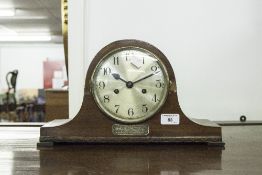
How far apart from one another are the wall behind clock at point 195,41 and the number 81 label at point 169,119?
402mm

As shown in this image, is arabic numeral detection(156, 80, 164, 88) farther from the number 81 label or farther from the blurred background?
the blurred background

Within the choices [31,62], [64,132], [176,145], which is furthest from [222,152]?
[31,62]

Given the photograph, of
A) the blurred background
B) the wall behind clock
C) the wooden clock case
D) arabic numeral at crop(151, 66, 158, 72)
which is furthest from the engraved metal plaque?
the blurred background

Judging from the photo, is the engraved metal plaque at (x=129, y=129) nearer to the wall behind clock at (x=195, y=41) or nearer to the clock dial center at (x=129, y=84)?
the clock dial center at (x=129, y=84)

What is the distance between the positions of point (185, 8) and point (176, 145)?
21.0 inches

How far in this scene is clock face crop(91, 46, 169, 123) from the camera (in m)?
0.73

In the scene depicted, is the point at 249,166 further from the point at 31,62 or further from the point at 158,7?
the point at 31,62

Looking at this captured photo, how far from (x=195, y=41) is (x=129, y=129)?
50cm

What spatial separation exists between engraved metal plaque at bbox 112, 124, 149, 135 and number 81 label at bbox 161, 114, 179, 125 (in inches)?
1.5

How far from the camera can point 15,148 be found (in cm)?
71

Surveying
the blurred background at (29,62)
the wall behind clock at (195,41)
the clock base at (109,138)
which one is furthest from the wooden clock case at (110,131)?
the blurred background at (29,62)

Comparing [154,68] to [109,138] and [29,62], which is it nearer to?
[109,138]

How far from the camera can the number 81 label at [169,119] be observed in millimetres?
734

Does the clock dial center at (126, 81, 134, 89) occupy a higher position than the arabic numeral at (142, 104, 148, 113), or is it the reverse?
the clock dial center at (126, 81, 134, 89)
